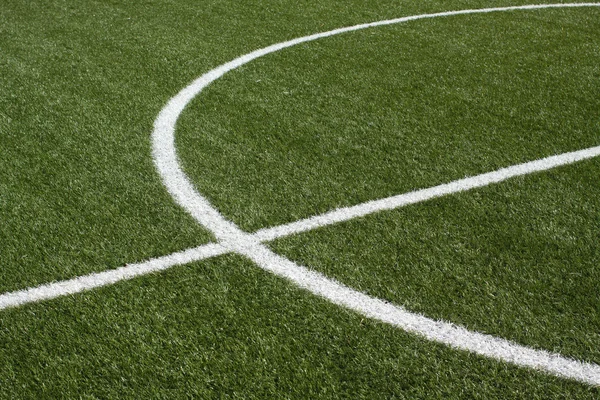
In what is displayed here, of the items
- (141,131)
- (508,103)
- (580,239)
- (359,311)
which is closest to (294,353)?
(359,311)

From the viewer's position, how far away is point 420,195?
Result: 9.20 ft

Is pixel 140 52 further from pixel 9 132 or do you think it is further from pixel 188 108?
pixel 9 132

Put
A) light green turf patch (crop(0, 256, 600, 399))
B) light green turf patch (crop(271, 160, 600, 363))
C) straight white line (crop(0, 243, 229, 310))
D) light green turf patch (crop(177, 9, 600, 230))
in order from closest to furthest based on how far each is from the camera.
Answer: light green turf patch (crop(0, 256, 600, 399))
light green turf patch (crop(271, 160, 600, 363))
straight white line (crop(0, 243, 229, 310))
light green turf patch (crop(177, 9, 600, 230))

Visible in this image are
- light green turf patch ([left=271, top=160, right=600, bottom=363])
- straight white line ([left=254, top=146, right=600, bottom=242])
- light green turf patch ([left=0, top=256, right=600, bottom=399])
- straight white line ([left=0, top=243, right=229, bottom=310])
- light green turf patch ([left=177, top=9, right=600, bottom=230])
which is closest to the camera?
light green turf patch ([left=0, top=256, right=600, bottom=399])

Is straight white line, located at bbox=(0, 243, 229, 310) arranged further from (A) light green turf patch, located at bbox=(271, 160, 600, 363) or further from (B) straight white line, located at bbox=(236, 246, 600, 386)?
(A) light green turf patch, located at bbox=(271, 160, 600, 363)

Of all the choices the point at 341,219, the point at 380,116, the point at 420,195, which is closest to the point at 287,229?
the point at 341,219

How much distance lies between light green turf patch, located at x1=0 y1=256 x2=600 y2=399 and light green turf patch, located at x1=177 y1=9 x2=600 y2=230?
520mm

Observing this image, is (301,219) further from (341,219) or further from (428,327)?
(428,327)

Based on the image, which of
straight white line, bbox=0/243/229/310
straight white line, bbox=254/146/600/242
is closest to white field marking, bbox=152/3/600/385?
straight white line, bbox=254/146/600/242

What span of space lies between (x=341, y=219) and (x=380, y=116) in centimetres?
107

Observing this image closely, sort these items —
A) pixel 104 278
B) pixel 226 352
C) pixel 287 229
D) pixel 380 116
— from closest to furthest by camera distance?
pixel 226 352 → pixel 104 278 → pixel 287 229 → pixel 380 116

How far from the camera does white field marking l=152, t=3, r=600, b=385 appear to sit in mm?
1961

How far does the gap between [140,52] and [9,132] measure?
139cm

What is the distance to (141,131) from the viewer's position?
3.42 metres
